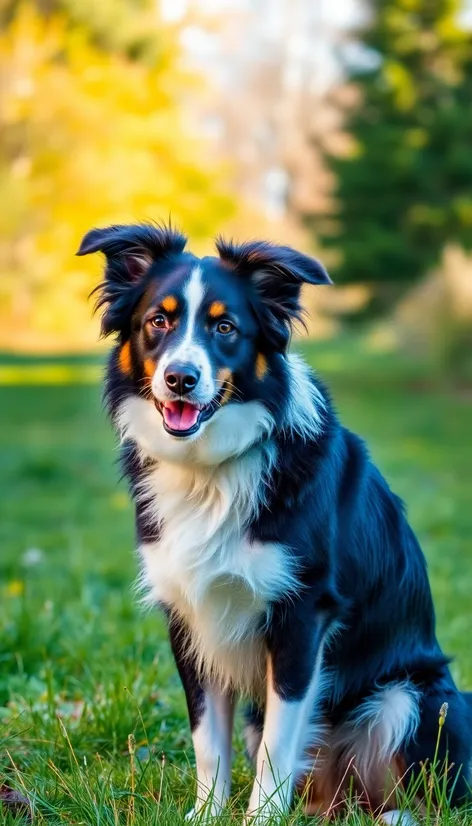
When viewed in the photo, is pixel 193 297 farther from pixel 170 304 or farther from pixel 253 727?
pixel 253 727

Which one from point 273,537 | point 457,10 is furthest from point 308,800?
point 457,10

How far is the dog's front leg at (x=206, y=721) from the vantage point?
3.37m

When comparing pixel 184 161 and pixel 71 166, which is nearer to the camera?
pixel 71 166

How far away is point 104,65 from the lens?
2358 centimetres

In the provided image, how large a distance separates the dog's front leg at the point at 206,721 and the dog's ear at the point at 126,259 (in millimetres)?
1066

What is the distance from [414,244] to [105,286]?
2126 cm

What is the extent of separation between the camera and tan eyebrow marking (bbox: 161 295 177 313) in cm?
326

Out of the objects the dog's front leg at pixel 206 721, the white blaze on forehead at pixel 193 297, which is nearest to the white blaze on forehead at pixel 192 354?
the white blaze on forehead at pixel 193 297

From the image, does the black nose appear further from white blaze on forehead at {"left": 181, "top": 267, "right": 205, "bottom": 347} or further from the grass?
the grass

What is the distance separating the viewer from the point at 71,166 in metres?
22.1

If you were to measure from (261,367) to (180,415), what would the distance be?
334 mm

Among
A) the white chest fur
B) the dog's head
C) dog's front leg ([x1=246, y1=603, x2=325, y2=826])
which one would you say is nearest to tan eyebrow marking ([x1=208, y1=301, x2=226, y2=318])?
the dog's head

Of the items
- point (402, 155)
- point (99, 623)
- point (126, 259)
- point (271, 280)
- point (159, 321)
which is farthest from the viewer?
point (402, 155)

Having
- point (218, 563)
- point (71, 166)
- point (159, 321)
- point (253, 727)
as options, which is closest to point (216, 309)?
point (159, 321)
